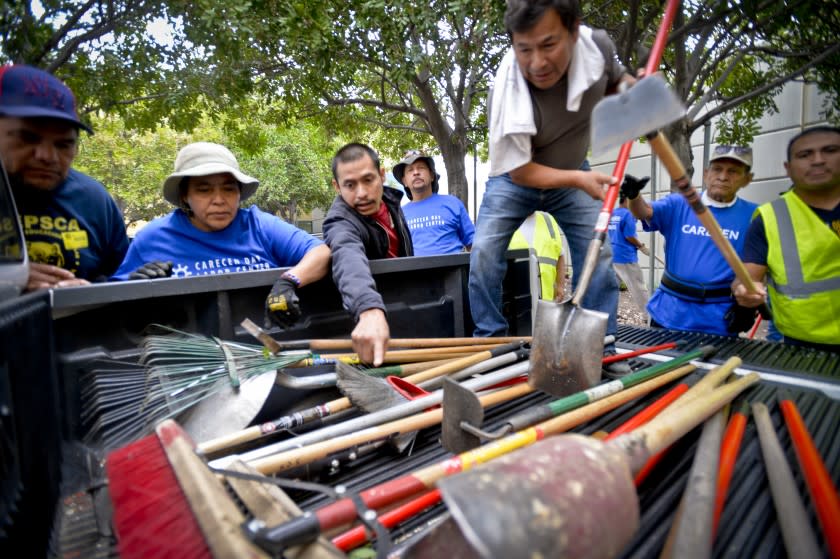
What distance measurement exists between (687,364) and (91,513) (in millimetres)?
1999

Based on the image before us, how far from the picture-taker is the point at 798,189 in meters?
2.52

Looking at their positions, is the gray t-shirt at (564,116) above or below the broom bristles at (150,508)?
above

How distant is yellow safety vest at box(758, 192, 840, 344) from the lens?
7.72ft

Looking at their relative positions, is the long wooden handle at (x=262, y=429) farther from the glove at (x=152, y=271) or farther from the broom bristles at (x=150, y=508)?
the glove at (x=152, y=271)

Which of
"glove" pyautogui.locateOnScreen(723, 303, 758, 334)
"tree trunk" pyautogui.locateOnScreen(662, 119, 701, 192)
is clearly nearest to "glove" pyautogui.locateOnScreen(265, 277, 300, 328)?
"glove" pyautogui.locateOnScreen(723, 303, 758, 334)

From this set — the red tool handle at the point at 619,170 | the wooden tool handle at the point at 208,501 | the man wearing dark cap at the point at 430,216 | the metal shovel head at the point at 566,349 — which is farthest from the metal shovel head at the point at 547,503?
the man wearing dark cap at the point at 430,216

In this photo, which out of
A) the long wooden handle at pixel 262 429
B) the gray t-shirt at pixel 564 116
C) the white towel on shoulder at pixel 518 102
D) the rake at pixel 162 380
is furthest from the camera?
the gray t-shirt at pixel 564 116

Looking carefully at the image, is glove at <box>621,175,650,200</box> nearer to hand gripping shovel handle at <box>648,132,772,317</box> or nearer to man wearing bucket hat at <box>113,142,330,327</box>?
hand gripping shovel handle at <box>648,132,772,317</box>

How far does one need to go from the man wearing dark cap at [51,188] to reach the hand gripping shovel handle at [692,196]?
6.81ft

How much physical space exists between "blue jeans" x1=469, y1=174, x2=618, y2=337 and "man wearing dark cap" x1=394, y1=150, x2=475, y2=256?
5.40ft

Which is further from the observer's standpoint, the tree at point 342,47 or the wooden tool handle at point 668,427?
the tree at point 342,47

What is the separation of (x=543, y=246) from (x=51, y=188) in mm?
3084

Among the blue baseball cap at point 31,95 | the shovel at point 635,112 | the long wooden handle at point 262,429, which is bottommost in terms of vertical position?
the long wooden handle at point 262,429

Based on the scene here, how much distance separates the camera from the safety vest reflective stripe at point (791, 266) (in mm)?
2391
